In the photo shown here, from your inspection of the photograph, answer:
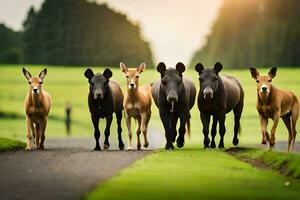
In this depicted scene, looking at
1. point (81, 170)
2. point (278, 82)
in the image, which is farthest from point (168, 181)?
point (278, 82)

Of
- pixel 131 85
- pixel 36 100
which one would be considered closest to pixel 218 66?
pixel 131 85

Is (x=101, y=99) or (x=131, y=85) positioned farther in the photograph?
(x=101, y=99)

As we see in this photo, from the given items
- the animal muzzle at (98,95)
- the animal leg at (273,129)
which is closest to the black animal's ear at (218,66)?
the animal leg at (273,129)

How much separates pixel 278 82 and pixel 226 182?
43.2 metres

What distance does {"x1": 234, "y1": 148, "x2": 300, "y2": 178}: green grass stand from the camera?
1746 cm

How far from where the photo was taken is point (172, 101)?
2203cm

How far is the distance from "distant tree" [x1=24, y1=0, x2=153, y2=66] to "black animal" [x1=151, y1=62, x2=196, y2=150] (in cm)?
4137

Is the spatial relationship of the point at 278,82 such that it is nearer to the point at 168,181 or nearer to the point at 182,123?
the point at 182,123

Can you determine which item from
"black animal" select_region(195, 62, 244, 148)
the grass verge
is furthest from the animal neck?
the grass verge

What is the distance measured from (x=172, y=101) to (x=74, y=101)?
31580 millimetres

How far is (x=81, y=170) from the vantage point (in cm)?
1691

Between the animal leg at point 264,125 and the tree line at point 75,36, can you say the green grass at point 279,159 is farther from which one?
the tree line at point 75,36

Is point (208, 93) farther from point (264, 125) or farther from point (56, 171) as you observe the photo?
point (56, 171)

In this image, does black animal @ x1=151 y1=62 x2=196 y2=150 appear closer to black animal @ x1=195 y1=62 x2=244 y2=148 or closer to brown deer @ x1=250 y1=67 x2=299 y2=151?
black animal @ x1=195 y1=62 x2=244 y2=148
